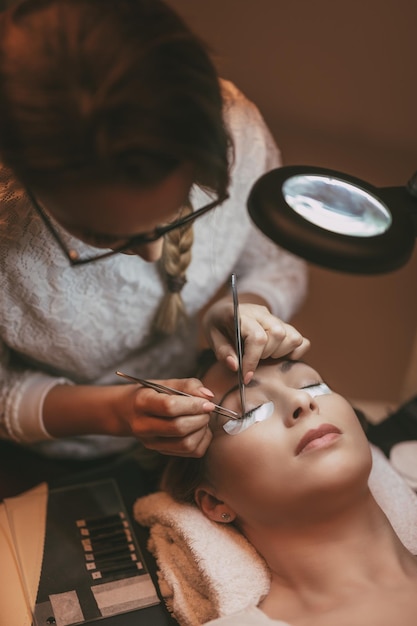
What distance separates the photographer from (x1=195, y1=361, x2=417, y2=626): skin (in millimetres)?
917

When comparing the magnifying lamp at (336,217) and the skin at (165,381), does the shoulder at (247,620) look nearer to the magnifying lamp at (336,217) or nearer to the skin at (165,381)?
the skin at (165,381)

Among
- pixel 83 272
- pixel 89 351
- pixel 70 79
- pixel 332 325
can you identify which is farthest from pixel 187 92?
pixel 332 325

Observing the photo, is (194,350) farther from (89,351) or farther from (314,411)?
(314,411)

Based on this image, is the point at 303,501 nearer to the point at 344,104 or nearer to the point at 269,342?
the point at 269,342

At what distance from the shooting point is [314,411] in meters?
0.96

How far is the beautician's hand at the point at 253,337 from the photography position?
3.14 ft

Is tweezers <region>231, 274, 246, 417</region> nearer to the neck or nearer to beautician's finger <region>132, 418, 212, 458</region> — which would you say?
beautician's finger <region>132, 418, 212, 458</region>

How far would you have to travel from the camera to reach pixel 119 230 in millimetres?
767

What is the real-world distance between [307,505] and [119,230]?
441 millimetres

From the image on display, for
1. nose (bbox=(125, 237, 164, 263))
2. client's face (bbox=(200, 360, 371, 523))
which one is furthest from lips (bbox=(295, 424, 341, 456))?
nose (bbox=(125, 237, 164, 263))

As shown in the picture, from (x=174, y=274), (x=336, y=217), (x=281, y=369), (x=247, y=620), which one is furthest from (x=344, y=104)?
(x=247, y=620)

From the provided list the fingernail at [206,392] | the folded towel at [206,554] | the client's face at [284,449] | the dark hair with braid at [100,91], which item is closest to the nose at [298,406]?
the client's face at [284,449]

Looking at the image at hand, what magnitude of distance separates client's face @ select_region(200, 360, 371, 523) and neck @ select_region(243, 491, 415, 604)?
1.4 inches

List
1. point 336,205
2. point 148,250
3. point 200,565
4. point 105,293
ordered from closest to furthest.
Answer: point 336,205
point 148,250
point 200,565
point 105,293
